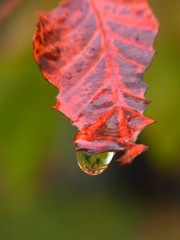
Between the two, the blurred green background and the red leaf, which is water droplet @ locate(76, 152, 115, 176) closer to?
the red leaf

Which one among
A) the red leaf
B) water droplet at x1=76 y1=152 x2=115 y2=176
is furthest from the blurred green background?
water droplet at x1=76 y1=152 x2=115 y2=176

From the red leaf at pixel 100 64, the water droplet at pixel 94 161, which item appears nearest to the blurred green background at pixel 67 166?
the red leaf at pixel 100 64

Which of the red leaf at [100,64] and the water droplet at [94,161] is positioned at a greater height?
the red leaf at [100,64]

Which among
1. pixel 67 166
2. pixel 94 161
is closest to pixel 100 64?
pixel 94 161

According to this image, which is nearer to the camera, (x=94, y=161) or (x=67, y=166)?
(x=94, y=161)

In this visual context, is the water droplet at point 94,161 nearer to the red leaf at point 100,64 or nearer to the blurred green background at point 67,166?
the red leaf at point 100,64

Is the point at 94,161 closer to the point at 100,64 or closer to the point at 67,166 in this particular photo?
the point at 100,64
